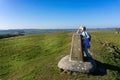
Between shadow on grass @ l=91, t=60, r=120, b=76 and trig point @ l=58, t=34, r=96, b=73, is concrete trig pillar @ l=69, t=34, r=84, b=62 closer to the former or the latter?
trig point @ l=58, t=34, r=96, b=73

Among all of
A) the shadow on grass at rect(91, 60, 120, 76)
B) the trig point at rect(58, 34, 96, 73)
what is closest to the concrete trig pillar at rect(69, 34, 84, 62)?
the trig point at rect(58, 34, 96, 73)

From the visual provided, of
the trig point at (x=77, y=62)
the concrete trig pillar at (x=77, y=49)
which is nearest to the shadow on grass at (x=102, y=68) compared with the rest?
the trig point at (x=77, y=62)

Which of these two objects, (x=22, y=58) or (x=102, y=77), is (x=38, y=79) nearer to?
(x=102, y=77)

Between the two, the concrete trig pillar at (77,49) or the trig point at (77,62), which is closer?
the trig point at (77,62)

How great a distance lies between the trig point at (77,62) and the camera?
555 inches

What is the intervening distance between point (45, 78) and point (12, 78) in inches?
152

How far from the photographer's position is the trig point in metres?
14.1

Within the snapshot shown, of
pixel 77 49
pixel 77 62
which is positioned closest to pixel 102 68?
pixel 77 62

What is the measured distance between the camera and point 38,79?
1402 centimetres

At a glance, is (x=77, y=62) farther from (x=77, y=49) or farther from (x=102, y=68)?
(x=102, y=68)

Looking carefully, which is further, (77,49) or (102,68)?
(102,68)

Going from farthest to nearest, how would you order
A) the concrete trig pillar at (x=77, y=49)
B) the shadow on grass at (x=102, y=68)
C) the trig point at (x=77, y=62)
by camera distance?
the concrete trig pillar at (x=77, y=49)
the shadow on grass at (x=102, y=68)
the trig point at (x=77, y=62)

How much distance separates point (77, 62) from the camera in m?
14.6

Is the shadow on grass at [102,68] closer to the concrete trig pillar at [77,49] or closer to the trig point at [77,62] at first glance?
the trig point at [77,62]
